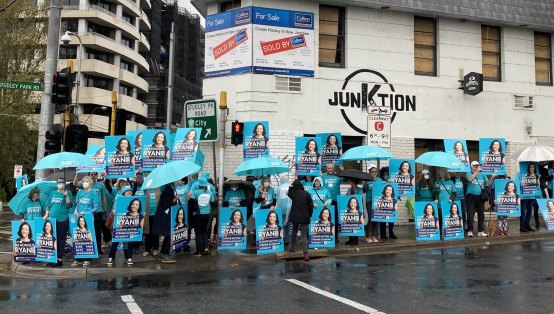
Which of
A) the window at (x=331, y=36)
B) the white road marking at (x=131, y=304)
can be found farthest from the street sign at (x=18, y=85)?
the window at (x=331, y=36)

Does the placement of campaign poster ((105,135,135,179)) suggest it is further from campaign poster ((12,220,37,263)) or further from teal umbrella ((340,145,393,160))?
teal umbrella ((340,145,393,160))

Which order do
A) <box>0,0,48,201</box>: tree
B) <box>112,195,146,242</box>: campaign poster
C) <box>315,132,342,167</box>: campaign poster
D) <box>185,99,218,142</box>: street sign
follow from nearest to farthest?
<box>112,195,146,242</box>: campaign poster → <box>185,99,218,142</box>: street sign → <box>315,132,342,167</box>: campaign poster → <box>0,0,48,201</box>: tree

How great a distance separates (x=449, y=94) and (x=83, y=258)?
12.8m

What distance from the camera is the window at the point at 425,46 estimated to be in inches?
698

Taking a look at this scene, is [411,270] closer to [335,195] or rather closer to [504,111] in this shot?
[335,195]

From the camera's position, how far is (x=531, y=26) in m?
18.6

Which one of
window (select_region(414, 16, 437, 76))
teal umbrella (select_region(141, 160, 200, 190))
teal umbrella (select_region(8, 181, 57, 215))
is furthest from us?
window (select_region(414, 16, 437, 76))

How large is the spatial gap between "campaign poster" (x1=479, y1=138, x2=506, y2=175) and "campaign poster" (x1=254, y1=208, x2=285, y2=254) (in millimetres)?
6098

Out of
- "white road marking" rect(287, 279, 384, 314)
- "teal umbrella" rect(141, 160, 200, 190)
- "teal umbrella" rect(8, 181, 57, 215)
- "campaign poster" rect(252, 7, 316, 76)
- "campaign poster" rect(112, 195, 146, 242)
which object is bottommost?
"white road marking" rect(287, 279, 384, 314)

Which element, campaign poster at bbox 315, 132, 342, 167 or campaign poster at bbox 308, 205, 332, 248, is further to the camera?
campaign poster at bbox 315, 132, 342, 167

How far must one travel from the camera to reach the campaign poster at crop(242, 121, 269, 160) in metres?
12.9

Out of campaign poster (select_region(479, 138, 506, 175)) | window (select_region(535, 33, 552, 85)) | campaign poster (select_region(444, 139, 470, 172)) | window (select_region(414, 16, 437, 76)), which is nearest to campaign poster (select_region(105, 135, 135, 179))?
campaign poster (select_region(444, 139, 470, 172))

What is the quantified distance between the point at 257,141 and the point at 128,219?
372 cm

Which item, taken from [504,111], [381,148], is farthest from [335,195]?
[504,111]
